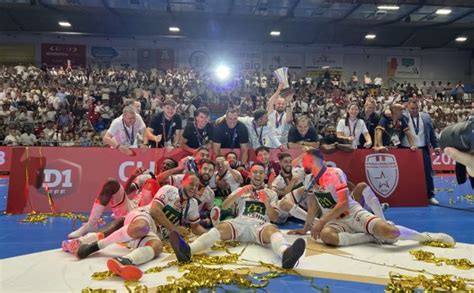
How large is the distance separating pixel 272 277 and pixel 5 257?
308cm

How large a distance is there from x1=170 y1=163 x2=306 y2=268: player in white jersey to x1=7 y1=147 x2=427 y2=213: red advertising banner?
230 cm

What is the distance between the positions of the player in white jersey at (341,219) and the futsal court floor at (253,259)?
0.46 ft

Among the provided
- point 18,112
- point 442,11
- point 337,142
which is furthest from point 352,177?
point 442,11

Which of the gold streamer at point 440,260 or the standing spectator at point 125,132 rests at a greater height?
the standing spectator at point 125,132

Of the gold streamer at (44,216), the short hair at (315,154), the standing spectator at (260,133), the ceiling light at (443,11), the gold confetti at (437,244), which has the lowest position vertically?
the gold confetti at (437,244)

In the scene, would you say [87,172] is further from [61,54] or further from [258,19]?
[61,54]

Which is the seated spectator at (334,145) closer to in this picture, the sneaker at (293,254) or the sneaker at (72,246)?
the sneaker at (293,254)

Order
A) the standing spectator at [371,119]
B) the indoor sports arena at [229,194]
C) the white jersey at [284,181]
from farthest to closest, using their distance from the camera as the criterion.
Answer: the standing spectator at [371,119], the white jersey at [284,181], the indoor sports arena at [229,194]

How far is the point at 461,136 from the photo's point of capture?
194cm

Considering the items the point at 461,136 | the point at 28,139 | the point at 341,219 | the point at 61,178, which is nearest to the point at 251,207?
the point at 341,219

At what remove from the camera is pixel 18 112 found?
1819 centimetres

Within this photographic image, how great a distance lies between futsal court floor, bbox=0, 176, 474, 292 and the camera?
12.2 feet

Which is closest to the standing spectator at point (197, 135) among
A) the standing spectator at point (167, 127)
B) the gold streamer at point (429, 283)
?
the standing spectator at point (167, 127)

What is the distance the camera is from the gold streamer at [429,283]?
11.6 feet
